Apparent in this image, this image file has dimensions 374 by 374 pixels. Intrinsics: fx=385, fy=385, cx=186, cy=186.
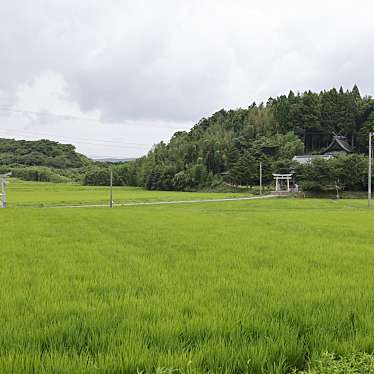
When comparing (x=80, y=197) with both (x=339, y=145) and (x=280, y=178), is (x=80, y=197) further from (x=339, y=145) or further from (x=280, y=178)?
(x=339, y=145)

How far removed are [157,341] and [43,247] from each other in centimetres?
602

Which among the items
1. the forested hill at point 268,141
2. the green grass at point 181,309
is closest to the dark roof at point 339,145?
the forested hill at point 268,141

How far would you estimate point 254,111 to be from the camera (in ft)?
235

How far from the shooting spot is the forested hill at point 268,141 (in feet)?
175

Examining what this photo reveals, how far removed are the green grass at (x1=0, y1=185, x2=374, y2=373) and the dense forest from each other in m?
36.5

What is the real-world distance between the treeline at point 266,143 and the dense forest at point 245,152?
0.13m

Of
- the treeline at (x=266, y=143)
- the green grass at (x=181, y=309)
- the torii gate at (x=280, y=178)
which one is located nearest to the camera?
the green grass at (x=181, y=309)

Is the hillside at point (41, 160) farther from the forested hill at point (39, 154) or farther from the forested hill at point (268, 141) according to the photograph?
the forested hill at point (268, 141)

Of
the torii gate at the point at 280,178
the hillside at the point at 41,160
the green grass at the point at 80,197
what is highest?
the hillside at the point at 41,160

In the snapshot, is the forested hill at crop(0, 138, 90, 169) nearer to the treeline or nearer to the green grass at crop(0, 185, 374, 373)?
the treeline

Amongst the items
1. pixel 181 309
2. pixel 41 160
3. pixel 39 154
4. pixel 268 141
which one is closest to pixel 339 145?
pixel 268 141

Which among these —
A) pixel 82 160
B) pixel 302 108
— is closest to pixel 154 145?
pixel 82 160

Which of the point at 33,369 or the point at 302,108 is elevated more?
the point at 302,108

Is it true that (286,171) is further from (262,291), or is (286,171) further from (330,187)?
(262,291)
